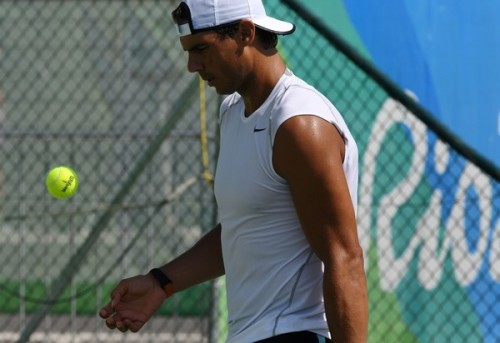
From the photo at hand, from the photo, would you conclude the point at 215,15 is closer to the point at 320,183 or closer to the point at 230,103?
the point at 230,103

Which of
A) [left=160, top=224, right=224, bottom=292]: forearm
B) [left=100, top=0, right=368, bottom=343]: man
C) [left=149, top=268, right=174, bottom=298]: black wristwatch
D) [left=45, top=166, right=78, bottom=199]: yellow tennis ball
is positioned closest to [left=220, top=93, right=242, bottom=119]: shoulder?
[left=100, top=0, right=368, bottom=343]: man

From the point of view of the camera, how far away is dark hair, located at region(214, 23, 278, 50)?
9.22ft

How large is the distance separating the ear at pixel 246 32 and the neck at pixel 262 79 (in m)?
0.06

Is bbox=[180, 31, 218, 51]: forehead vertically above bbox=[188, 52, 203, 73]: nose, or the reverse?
bbox=[180, 31, 218, 51]: forehead

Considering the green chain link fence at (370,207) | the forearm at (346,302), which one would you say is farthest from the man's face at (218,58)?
the green chain link fence at (370,207)

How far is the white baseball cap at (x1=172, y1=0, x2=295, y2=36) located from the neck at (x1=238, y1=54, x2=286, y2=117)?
0.09 meters

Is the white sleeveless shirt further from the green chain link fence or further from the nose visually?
the green chain link fence

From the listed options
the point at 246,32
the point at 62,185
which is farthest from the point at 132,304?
the point at 62,185

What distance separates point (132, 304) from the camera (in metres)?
3.13

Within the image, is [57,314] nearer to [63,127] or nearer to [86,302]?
[86,302]

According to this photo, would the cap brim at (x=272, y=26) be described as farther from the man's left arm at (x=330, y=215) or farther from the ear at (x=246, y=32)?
the man's left arm at (x=330, y=215)

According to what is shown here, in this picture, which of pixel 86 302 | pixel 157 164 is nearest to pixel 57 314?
pixel 86 302

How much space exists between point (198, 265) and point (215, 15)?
83 cm

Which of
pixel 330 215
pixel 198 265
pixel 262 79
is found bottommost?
pixel 198 265
